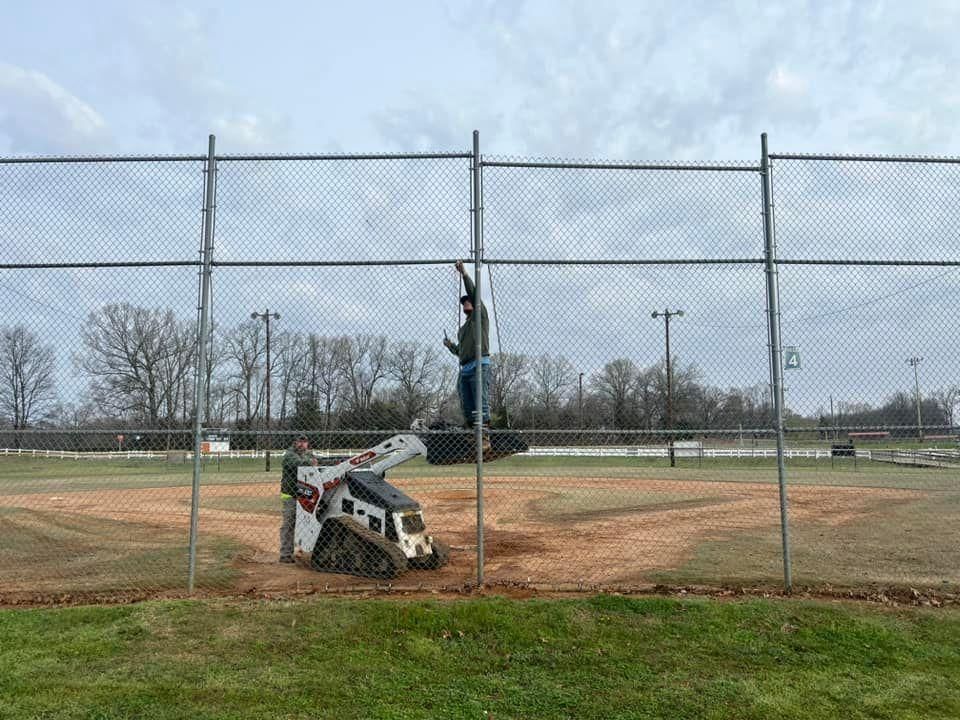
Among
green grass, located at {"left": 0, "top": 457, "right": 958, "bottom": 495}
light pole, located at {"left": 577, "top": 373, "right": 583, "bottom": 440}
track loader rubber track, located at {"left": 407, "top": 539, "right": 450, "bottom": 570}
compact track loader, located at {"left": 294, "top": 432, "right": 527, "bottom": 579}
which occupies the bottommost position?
green grass, located at {"left": 0, "top": 457, "right": 958, "bottom": 495}

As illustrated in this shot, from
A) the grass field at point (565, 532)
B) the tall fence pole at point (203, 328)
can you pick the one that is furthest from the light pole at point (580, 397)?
the tall fence pole at point (203, 328)

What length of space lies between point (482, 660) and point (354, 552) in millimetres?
3492

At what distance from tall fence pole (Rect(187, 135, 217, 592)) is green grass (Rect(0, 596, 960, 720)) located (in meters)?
0.75

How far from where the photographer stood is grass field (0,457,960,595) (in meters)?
7.29

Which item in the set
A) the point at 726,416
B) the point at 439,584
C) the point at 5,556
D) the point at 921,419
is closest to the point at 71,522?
the point at 5,556

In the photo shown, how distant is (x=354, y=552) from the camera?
774 centimetres

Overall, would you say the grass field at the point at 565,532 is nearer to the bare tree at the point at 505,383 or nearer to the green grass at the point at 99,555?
the green grass at the point at 99,555

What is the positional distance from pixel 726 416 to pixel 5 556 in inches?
373

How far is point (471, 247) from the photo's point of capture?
6.12 metres

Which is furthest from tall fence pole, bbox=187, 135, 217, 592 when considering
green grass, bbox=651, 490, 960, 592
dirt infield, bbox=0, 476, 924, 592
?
green grass, bbox=651, 490, 960, 592

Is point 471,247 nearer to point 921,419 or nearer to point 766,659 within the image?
point 766,659

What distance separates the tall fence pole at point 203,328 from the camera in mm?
6004

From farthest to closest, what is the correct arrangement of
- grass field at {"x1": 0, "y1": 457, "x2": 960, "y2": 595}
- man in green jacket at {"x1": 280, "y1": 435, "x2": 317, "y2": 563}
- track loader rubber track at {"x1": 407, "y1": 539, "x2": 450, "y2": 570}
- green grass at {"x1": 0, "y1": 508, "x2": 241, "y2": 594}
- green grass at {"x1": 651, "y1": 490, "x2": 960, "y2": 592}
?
man in green jacket at {"x1": 280, "y1": 435, "x2": 317, "y2": 563} < track loader rubber track at {"x1": 407, "y1": 539, "x2": 450, "y2": 570} < grass field at {"x1": 0, "y1": 457, "x2": 960, "y2": 595} < green grass at {"x1": 0, "y1": 508, "x2": 241, "y2": 594} < green grass at {"x1": 651, "y1": 490, "x2": 960, "y2": 592}

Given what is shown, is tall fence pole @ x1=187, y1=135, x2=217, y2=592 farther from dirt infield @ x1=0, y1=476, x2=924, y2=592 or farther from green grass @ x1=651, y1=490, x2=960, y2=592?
green grass @ x1=651, y1=490, x2=960, y2=592
